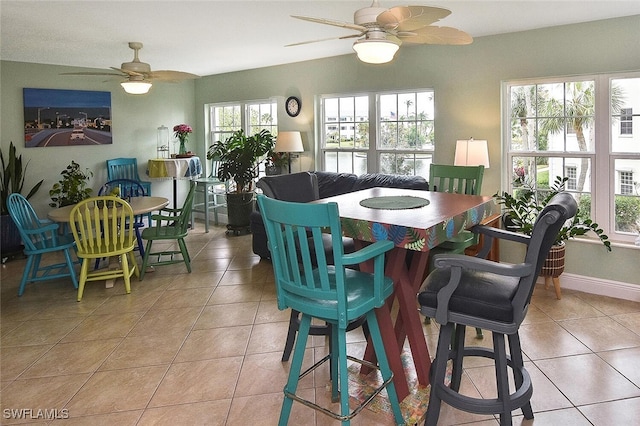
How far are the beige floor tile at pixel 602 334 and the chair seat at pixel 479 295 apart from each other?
56.0 inches

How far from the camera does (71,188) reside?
4715 mm

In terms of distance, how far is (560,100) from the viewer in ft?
13.4

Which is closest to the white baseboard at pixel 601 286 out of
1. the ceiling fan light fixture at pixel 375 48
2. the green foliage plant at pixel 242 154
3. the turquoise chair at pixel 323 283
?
the turquoise chair at pixel 323 283

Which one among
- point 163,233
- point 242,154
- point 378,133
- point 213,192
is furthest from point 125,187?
point 378,133

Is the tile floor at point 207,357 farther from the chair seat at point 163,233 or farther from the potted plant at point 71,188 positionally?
the potted plant at point 71,188

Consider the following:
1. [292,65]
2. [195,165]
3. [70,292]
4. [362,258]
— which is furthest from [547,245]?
[195,165]

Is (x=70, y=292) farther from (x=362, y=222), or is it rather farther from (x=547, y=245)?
(x=547, y=245)

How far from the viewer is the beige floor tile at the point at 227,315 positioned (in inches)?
135

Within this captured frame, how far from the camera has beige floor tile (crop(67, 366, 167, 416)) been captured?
7.84 feet

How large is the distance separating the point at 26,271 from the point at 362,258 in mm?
3655

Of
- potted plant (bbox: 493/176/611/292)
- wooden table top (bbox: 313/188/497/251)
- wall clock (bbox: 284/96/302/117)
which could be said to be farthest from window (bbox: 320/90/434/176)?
wooden table top (bbox: 313/188/497/251)

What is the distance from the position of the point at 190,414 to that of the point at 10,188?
4.71 m

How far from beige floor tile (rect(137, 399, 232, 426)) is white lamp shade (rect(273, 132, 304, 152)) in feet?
12.2

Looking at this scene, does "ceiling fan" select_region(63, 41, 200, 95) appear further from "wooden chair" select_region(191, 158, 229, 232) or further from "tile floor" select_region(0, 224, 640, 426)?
"wooden chair" select_region(191, 158, 229, 232)
